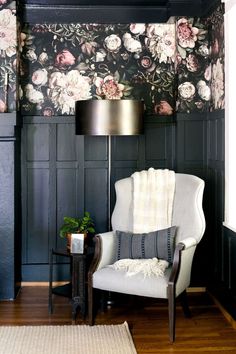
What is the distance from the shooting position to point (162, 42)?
4883 millimetres

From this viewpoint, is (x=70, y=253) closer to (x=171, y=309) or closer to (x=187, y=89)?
(x=171, y=309)

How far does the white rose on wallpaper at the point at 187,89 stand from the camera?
15.4ft

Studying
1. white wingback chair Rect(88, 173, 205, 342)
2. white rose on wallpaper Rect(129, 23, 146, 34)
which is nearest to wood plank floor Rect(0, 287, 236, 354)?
white wingback chair Rect(88, 173, 205, 342)

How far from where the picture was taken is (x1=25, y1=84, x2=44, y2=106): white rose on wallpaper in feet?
15.9

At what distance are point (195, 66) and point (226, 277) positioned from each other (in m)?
1.75

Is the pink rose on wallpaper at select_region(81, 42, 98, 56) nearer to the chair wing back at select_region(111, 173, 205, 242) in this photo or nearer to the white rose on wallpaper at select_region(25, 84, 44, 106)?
the white rose on wallpaper at select_region(25, 84, 44, 106)

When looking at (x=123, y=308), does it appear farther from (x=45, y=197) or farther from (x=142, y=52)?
(x=142, y=52)

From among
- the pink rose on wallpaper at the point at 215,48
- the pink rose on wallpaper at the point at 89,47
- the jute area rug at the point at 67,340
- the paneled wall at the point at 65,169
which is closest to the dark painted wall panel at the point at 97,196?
the paneled wall at the point at 65,169

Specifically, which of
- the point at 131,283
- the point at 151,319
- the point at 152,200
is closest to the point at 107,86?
the point at 152,200

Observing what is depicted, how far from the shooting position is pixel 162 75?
4910 millimetres

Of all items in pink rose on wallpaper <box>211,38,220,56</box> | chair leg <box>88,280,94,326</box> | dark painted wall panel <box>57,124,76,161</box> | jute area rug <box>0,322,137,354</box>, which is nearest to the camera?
jute area rug <box>0,322,137,354</box>

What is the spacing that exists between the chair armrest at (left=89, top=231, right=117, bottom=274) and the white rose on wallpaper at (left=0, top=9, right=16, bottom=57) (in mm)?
1712

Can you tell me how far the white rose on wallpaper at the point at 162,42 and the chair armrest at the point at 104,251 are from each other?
169 cm

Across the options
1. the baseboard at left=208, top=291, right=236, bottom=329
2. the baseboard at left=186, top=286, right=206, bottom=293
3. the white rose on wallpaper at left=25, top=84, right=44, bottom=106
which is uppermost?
the white rose on wallpaper at left=25, top=84, right=44, bottom=106
